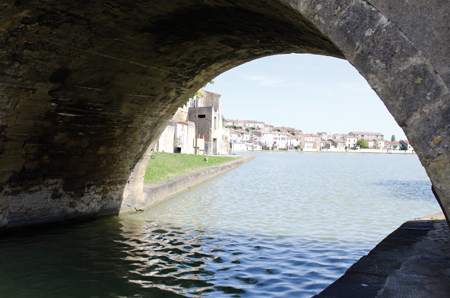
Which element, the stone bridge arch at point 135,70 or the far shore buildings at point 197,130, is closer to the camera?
the stone bridge arch at point 135,70

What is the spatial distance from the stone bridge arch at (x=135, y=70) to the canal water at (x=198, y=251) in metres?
0.90

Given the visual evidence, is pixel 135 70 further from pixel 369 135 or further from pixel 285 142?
pixel 369 135

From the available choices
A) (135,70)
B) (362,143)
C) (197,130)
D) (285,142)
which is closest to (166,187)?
(135,70)

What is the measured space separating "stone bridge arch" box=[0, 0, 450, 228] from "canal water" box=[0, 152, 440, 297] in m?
0.90

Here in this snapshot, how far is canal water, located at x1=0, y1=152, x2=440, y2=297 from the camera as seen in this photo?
4.24 meters

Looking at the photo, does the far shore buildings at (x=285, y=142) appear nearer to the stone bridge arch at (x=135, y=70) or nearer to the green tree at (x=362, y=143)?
the green tree at (x=362, y=143)

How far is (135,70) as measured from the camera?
5.69 metres

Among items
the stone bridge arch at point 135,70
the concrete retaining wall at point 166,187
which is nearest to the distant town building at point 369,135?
the concrete retaining wall at point 166,187

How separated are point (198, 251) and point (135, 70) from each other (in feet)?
9.30

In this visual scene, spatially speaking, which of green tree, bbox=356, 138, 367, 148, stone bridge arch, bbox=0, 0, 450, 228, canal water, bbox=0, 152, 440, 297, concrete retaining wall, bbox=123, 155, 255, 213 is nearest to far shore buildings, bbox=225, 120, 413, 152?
green tree, bbox=356, 138, 367, 148

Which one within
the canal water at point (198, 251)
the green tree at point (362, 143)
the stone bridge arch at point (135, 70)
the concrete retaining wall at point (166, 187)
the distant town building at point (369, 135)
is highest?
→ the distant town building at point (369, 135)

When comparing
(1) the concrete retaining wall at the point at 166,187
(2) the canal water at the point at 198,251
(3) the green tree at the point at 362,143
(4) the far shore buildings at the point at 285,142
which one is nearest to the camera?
(2) the canal water at the point at 198,251

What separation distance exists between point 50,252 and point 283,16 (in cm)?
448

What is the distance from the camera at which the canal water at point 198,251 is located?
A: 4242mm
